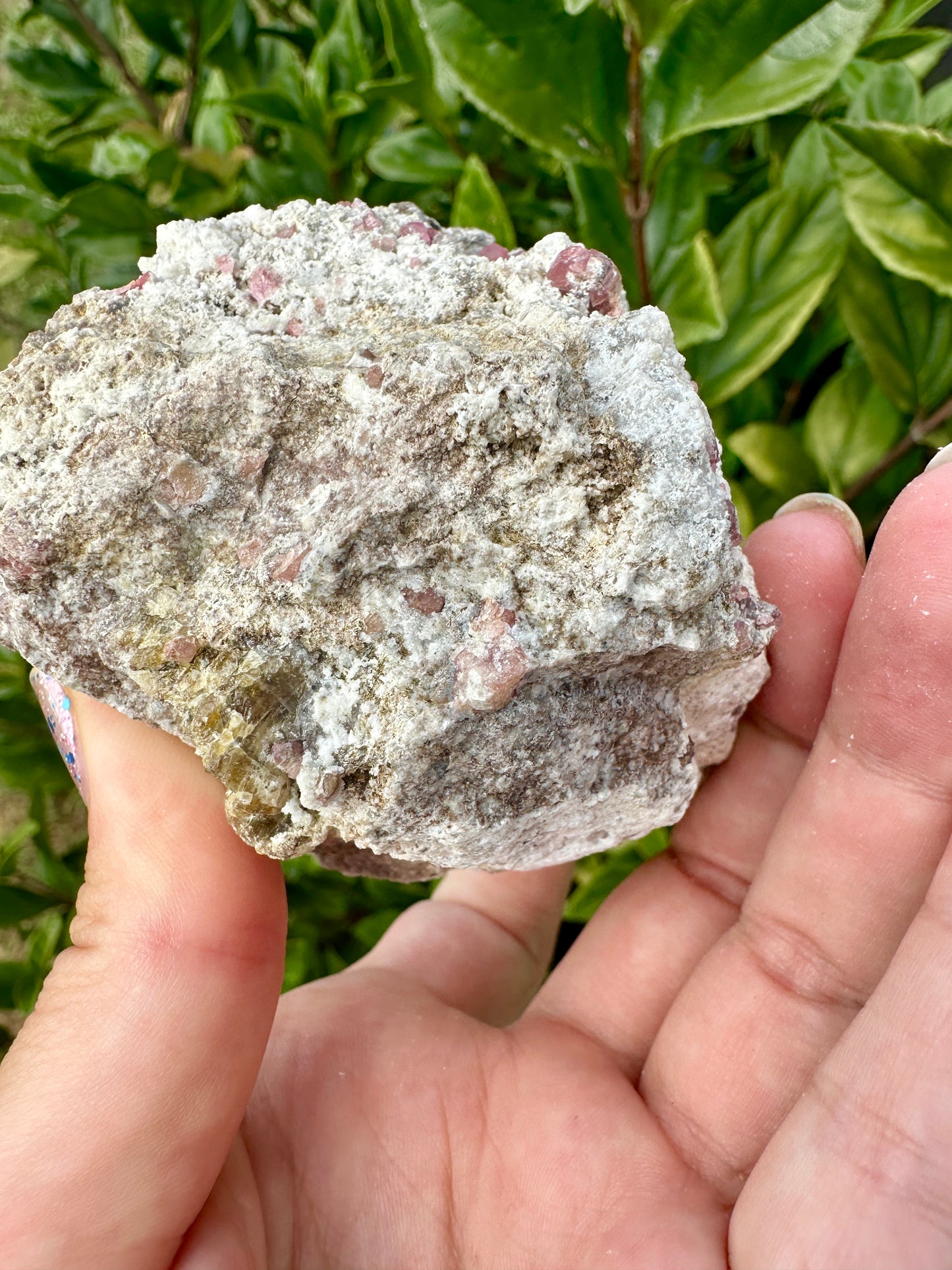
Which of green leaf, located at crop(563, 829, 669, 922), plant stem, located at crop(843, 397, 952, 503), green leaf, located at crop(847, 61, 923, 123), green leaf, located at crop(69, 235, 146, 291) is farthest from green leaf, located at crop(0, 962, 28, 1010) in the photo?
green leaf, located at crop(847, 61, 923, 123)

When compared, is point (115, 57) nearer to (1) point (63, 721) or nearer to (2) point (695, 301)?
(2) point (695, 301)

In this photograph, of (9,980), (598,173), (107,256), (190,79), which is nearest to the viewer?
(598,173)

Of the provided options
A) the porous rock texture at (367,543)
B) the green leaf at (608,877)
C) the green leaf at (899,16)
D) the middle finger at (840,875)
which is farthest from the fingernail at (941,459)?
the green leaf at (899,16)

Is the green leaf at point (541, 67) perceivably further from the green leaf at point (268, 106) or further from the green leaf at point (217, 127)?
the green leaf at point (217, 127)

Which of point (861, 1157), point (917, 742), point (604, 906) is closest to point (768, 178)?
point (917, 742)

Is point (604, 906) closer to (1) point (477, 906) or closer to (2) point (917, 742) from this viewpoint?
(1) point (477, 906)

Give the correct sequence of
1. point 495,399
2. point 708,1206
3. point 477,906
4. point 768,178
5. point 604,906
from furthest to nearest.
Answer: point 768,178 → point 477,906 → point 604,906 → point 708,1206 → point 495,399

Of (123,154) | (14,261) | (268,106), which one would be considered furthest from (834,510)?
(14,261)

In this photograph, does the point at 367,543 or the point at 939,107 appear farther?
the point at 939,107
